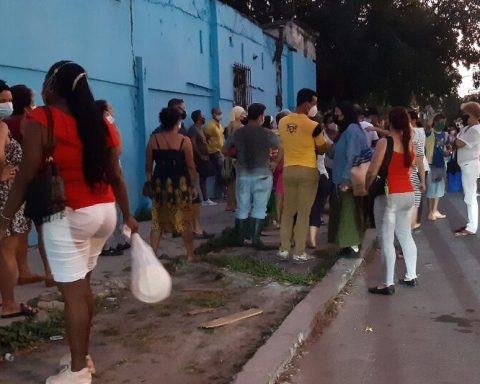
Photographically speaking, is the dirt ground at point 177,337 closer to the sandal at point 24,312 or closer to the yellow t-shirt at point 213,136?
the sandal at point 24,312

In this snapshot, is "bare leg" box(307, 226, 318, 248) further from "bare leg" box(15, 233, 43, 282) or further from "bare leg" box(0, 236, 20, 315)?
"bare leg" box(0, 236, 20, 315)

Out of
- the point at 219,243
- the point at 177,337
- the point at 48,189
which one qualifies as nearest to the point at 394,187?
the point at 177,337

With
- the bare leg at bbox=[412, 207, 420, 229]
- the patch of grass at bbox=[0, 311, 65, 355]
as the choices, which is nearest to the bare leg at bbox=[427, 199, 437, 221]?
the bare leg at bbox=[412, 207, 420, 229]

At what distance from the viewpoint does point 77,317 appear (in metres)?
3.77

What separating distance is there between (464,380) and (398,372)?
1.34 feet

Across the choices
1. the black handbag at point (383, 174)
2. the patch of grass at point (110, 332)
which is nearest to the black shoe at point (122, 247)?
the patch of grass at point (110, 332)

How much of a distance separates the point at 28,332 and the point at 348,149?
384 cm

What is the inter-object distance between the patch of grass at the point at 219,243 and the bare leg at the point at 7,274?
315 centimetres

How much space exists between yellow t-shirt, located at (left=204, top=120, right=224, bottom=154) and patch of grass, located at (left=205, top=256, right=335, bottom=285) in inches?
211

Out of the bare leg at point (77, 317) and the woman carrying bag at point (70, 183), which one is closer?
the woman carrying bag at point (70, 183)

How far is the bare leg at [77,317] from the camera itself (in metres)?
3.76

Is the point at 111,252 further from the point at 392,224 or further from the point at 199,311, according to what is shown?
the point at 392,224

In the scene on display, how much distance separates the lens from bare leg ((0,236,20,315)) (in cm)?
501

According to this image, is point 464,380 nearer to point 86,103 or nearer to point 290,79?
point 86,103
